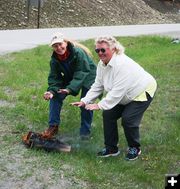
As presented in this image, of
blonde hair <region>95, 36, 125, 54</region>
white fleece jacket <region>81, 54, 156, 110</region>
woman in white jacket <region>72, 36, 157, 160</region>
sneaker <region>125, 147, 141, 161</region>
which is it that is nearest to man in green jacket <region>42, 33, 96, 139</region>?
woman in white jacket <region>72, 36, 157, 160</region>

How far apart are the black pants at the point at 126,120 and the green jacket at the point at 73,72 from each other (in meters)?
0.61

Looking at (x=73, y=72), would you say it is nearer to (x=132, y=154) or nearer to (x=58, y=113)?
(x=58, y=113)

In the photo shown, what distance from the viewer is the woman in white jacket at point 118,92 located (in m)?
5.30

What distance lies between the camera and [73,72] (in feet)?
20.3

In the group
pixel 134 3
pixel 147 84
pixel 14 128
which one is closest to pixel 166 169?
pixel 147 84

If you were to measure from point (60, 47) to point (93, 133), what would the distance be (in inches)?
56.4

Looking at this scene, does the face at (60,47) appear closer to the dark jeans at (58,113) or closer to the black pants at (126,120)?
the dark jeans at (58,113)

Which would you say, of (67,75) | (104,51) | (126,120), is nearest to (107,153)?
(126,120)

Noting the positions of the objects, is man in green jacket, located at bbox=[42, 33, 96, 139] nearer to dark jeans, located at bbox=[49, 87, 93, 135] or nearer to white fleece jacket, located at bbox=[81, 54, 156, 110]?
dark jeans, located at bbox=[49, 87, 93, 135]

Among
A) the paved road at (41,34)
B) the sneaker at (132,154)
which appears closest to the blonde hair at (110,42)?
the sneaker at (132,154)

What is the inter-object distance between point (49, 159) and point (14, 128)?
1314 millimetres

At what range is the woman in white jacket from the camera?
5.30 metres

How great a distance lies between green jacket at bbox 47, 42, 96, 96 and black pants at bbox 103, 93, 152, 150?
61cm

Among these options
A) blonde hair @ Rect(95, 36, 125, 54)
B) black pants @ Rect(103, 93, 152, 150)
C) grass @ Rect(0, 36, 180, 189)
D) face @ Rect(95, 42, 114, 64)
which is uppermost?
blonde hair @ Rect(95, 36, 125, 54)
